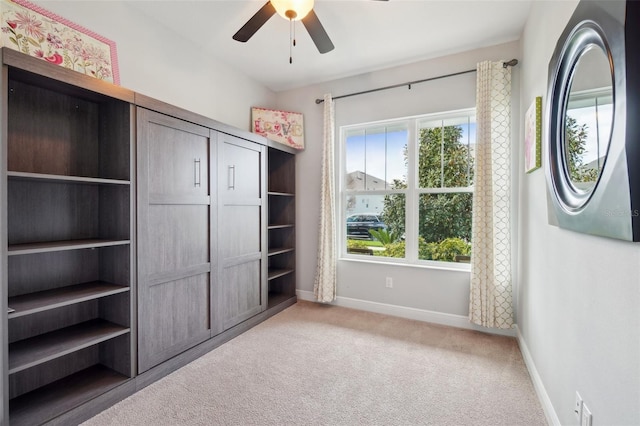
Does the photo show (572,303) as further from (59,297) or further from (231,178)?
(59,297)

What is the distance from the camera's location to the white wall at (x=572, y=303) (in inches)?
36.2

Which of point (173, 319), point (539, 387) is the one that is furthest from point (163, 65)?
point (539, 387)

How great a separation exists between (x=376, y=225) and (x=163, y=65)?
2615mm

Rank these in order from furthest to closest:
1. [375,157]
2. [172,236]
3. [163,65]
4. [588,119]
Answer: [375,157]
[163,65]
[172,236]
[588,119]

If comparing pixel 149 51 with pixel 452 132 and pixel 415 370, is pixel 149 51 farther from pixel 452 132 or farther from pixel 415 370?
pixel 415 370

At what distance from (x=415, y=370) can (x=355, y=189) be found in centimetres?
201

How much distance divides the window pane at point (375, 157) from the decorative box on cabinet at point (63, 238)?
2330 mm

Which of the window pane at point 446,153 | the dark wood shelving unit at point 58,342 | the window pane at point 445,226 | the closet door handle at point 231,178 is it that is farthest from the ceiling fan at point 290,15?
the dark wood shelving unit at point 58,342

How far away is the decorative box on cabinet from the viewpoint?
158 centimetres

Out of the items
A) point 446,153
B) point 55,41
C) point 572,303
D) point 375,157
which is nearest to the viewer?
point 572,303

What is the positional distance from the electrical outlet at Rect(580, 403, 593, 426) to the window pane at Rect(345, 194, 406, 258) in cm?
215

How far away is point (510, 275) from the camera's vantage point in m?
2.71

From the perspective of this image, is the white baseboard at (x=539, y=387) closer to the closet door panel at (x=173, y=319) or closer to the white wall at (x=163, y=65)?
the closet door panel at (x=173, y=319)

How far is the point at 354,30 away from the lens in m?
2.61
